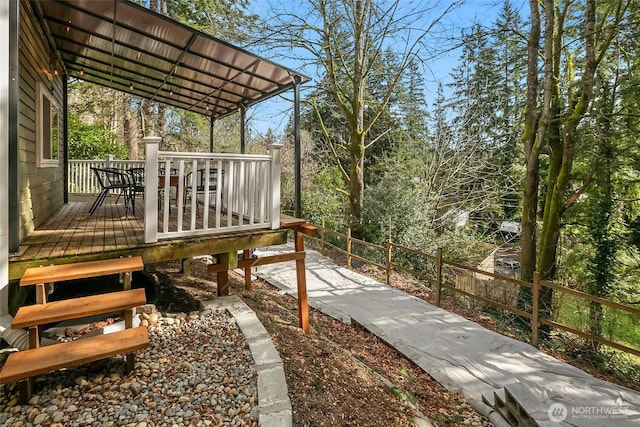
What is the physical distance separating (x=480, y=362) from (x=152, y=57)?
6211mm

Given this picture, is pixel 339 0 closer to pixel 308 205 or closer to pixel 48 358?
pixel 308 205

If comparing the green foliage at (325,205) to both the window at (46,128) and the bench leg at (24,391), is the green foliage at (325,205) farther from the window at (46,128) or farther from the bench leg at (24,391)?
the bench leg at (24,391)

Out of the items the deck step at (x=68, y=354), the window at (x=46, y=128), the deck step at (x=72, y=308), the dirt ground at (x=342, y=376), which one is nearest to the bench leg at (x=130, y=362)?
the deck step at (x=68, y=354)

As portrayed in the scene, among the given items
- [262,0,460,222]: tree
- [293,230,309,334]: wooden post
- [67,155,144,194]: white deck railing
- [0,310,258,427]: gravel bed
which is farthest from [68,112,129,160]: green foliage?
[0,310,258,427]: gravel bed

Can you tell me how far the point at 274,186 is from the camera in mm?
4164

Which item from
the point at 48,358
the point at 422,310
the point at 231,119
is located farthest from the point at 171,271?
the point at 231,119

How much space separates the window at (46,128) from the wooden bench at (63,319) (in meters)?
2.19

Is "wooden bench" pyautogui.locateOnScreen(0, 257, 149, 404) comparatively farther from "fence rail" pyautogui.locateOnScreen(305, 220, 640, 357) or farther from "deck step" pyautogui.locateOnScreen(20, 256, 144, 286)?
"fence rail" pyautogui.locateOnScreen(305, 220, 640, 357)

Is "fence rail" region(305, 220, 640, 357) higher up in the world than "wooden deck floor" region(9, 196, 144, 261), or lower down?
lower down

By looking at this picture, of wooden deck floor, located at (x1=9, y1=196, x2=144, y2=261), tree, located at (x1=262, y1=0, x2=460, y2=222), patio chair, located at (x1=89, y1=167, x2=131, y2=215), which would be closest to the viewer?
wooden deck floor, located at (x1=9, y1=196, x2=144, y2=261)

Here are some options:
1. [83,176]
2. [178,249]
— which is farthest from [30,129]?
[83,176]

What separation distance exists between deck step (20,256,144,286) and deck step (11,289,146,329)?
0.18 m

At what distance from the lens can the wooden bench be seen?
2.23 metres

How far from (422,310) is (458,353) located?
1658 mm
